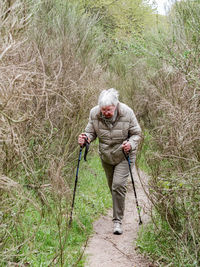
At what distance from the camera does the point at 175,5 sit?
8.39m

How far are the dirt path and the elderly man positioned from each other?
23 centimetres

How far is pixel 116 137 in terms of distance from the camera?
589cm

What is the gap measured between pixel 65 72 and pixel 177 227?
392cm

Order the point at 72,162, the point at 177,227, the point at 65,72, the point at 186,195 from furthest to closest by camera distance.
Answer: the point at 72,162 → the point at 65,72 → the point at 177,227 → the point at 186,195

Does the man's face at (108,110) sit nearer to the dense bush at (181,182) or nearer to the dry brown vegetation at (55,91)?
the dry brown vegetation at (55,91)

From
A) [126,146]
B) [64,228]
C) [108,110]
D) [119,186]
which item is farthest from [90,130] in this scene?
[64,228]

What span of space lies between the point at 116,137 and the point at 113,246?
1736mm

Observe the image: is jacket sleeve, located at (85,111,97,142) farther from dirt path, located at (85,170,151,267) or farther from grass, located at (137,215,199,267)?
grass, located at (137,215,199,267)

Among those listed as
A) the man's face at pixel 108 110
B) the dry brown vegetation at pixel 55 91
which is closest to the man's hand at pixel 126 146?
the man's face at pixel 108 110

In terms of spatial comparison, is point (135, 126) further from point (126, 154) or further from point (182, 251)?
point (182, 251)

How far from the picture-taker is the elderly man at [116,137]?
19.0 ft

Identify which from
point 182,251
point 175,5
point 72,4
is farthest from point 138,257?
point 72,4

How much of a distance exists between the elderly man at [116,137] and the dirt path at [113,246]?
232 millimetres

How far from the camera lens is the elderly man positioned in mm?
5789
